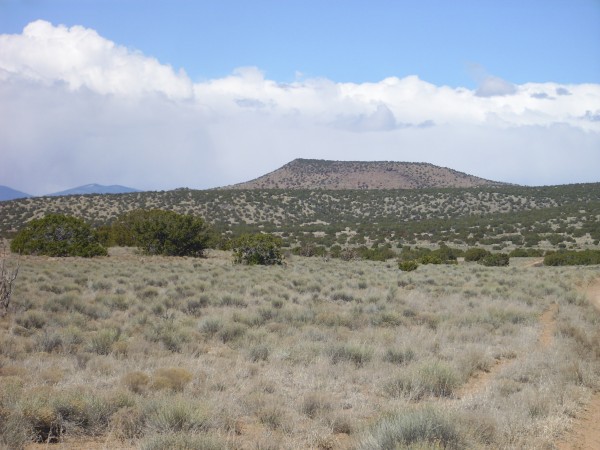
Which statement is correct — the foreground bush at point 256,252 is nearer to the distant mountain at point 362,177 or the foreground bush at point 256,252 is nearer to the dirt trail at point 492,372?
the dirt trail at point 492,372

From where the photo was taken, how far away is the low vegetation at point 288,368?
5.71m

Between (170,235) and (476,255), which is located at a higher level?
(170,235)

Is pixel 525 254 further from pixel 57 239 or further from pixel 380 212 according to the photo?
pixel 380 212

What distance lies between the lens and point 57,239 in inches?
1268

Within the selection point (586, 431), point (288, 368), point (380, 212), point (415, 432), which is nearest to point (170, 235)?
point (288, 368)

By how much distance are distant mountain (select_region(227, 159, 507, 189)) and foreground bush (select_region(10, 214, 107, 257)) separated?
3372 inches

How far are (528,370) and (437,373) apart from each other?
190 cm

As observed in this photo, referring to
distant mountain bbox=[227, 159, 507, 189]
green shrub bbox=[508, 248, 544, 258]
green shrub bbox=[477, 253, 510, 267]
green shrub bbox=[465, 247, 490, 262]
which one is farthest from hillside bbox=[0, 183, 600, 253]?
distant mountain bbox=[227, 159, 507, 189]

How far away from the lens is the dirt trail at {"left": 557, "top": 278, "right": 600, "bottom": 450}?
5.83 metres

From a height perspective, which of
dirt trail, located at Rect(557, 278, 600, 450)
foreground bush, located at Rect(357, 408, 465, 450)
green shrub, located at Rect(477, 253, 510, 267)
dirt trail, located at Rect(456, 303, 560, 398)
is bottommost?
green shrub, located at Rect(477, 253, 510, 267)

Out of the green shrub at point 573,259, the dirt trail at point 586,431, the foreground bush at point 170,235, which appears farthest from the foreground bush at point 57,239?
the green shrub at point 573,259

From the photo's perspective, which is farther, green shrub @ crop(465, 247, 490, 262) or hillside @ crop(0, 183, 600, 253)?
hillside @ crop(0, 183, 600, 253)

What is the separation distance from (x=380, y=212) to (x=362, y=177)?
149 feet

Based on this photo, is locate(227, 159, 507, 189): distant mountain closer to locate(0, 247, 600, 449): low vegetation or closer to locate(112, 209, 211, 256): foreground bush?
locate(112, 209, 211, 256): foreground bush
